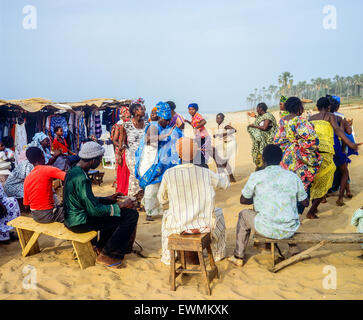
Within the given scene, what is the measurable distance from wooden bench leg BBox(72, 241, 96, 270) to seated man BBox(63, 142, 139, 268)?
0.09m

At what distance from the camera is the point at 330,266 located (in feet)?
12.9

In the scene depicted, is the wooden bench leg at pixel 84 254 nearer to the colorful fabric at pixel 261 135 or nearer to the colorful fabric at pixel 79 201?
the colorful fabric at pixel 79 201

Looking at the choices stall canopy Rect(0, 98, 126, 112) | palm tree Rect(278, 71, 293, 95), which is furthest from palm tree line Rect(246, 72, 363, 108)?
stall canopy Rect(0, 98, 126, 112)

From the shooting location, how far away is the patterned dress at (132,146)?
6.76 m

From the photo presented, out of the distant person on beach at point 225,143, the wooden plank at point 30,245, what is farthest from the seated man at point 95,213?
the distant person on beach at point 225,143

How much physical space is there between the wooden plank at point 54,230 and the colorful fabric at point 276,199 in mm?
2020

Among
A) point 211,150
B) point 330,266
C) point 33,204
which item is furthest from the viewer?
point 211,150

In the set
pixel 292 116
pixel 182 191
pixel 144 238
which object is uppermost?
pixel 292 116

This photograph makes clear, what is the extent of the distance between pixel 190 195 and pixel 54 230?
1812mm

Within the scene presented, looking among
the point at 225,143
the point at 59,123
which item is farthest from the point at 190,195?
the point at 59,123

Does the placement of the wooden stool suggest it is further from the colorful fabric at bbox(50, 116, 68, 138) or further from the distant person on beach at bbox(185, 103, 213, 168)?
the colorful fabric at bbox(50, 116, 68, 138)

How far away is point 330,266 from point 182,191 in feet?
6.60

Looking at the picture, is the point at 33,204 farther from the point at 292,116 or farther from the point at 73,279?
the point at 292,116
